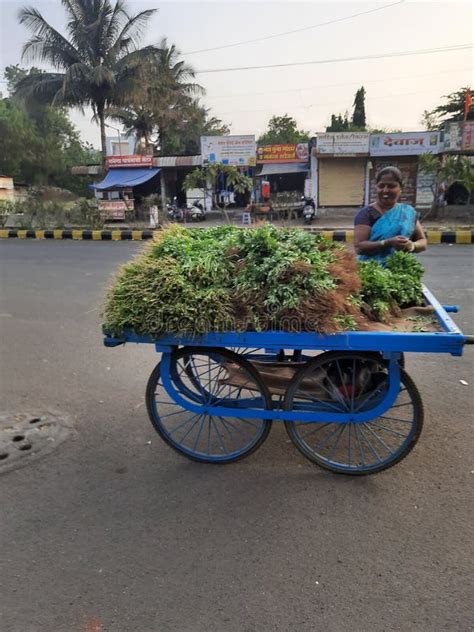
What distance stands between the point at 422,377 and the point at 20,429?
3.14 m

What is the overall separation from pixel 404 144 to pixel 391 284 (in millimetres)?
18524

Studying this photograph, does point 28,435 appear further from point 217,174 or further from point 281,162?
point 281,162

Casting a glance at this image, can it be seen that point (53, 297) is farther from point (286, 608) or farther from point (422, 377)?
point (286, 608)

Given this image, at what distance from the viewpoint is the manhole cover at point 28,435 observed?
10.4ft

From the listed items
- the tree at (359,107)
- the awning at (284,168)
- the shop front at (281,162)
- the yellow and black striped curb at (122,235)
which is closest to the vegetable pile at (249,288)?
the yellow and black striped curb at (122,235)

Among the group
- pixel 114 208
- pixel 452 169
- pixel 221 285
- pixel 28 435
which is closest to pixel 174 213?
pixel 114 208

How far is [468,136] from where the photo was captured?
18.2 meters

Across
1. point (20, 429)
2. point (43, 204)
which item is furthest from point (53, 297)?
point (43, 204)

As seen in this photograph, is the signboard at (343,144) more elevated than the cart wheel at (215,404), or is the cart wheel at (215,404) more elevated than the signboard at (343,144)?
the signboard at (343,144)

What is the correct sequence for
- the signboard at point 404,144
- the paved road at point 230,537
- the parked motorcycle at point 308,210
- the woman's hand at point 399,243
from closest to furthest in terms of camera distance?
the paved road at point 230,537 → the woman's hand at point 399,243 → the parked motorcycle at point 308,210 → the signboard at point 404,144

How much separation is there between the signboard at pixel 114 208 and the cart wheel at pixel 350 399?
17812 mm

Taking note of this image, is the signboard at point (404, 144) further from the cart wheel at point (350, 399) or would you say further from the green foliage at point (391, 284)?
the cart wheel at point (350, 399)

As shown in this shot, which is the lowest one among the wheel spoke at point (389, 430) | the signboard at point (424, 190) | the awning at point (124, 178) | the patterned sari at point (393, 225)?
the wheel spoke at point (389, 430)

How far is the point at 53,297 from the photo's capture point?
7469 mm
